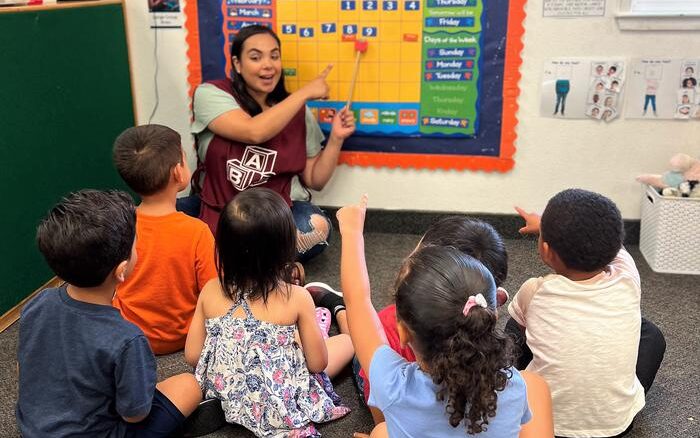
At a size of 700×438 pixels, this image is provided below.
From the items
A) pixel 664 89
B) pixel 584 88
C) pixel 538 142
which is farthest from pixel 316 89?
pixel 664 89

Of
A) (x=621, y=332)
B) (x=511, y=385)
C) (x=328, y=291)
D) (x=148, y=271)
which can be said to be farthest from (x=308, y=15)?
(x=511, y=385)

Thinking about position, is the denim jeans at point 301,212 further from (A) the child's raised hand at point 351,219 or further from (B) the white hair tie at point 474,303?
(B) the white hair tie at point 474,303

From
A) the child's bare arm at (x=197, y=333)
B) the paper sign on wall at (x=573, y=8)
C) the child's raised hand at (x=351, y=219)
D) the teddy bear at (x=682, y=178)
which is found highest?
the paper sign on wall at (x=573, y=8)

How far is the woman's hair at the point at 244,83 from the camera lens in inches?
93.1

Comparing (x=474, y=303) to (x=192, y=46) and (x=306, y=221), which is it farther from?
(x=192, y=46)

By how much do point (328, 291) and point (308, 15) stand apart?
3.50 feet

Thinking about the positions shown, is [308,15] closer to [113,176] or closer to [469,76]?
[469,76]

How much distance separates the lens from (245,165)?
2418 mm

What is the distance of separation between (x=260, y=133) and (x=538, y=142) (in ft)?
3.37

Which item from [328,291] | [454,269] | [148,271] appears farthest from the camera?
[328,291]

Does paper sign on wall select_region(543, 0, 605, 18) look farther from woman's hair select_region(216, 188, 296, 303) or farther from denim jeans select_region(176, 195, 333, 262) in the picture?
woman's hair select_region(216, 188, 296, 303)

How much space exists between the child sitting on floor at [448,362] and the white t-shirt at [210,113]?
1.44 m

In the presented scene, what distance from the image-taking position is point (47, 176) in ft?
7.17

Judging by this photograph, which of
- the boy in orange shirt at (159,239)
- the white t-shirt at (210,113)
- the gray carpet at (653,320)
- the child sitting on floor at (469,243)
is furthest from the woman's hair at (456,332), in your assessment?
the white t-shirt at (210,113)
